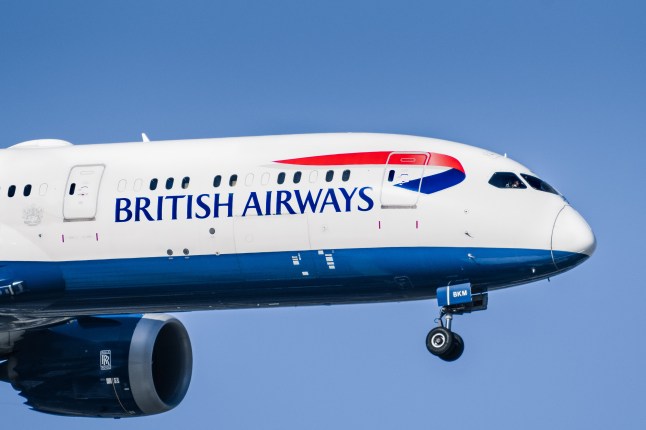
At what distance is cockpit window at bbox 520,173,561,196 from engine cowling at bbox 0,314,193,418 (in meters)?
12.3

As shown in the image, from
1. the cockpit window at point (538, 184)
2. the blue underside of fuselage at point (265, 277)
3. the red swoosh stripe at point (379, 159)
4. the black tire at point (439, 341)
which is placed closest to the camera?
the blue underside of fuselage at point (265, 277)

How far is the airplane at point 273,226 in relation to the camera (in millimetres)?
46125

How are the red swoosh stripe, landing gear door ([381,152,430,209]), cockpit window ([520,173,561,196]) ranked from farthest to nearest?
the red swoosh stripe < cockpit window ([520,173,561,196]) < landing gear door ([381,152,430,209])

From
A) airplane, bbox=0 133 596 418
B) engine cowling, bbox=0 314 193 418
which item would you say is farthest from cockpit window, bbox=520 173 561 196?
engine cowling, bbox=0 314 193 418

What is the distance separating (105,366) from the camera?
2096 inches

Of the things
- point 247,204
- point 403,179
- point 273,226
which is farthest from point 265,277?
point 403,179

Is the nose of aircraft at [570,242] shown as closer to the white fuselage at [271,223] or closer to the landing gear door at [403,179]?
the white fuselage at [271,223]

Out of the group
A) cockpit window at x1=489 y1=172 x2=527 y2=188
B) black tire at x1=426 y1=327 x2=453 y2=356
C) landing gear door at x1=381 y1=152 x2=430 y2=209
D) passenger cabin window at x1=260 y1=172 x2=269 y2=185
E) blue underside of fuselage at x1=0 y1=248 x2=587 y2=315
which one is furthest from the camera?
passenger cabin window at x1=260 y1=172 x2=269 y2=185

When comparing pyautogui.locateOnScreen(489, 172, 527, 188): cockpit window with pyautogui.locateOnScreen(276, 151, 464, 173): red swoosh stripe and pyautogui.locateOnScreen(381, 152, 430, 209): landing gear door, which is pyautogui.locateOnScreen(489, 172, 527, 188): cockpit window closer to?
pyautogui.locateOnScreen(276, 151, 464, 173): red swoosh stripe

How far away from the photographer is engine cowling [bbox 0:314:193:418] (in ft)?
174

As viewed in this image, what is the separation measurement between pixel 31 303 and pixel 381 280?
9.52 m

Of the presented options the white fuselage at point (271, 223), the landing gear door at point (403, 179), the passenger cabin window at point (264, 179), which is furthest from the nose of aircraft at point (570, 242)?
the passenger cabin window at point (264, 179)

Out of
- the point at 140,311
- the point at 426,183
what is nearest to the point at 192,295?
the point at 140,311

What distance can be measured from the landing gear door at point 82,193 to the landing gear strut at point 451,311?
916cm
